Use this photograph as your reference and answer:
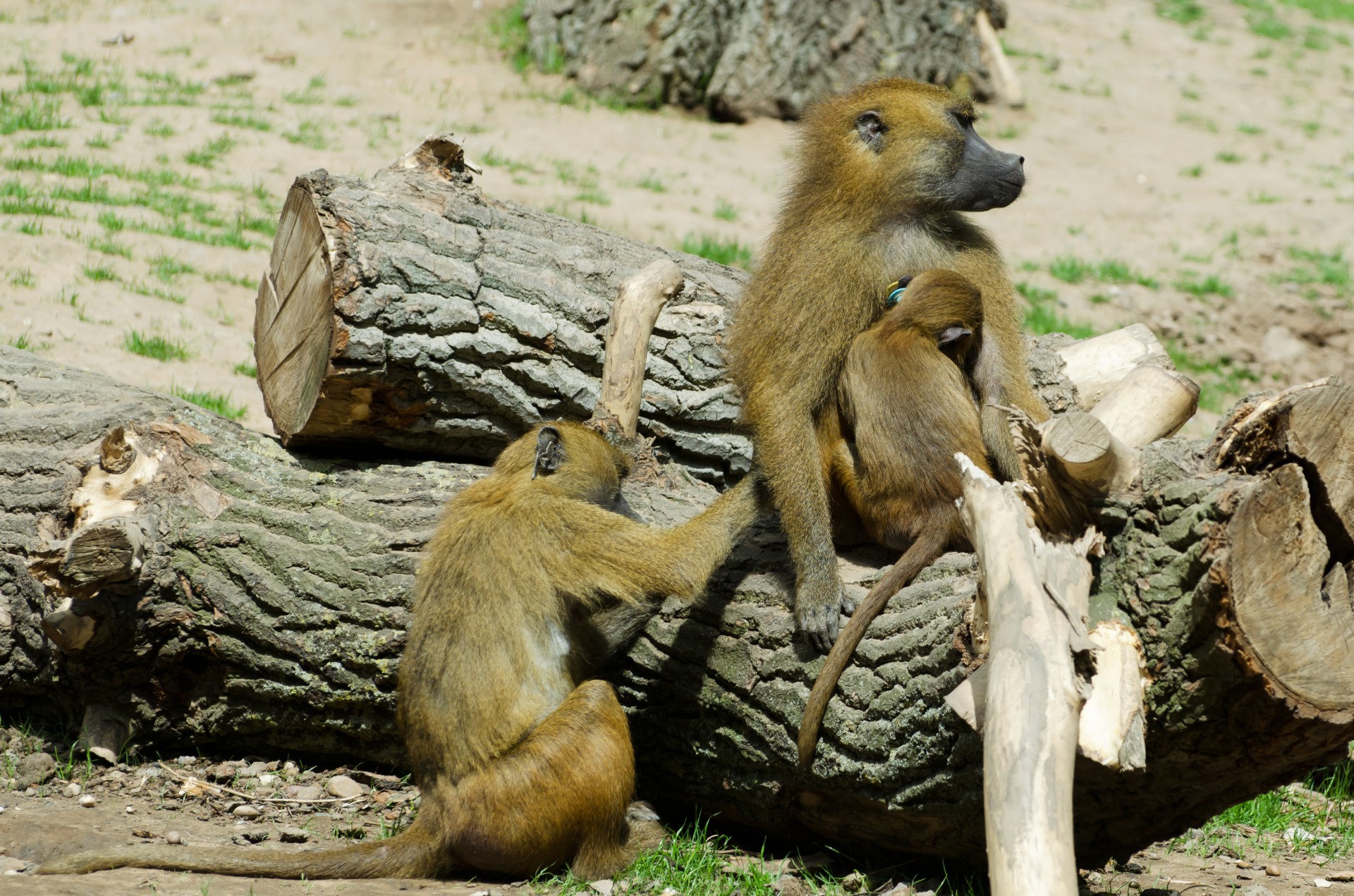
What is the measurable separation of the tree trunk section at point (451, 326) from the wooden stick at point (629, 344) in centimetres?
55

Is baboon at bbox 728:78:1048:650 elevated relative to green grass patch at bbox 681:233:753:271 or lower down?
elevated

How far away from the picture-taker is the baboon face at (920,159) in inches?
193

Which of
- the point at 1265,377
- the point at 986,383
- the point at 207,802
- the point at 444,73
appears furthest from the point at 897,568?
the point at 444,73

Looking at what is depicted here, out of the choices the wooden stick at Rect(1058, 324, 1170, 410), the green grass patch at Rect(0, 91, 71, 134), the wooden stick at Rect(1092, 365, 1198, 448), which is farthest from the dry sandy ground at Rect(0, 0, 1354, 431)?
the wooden stick at Rect(1092, 365, 1198, 448)

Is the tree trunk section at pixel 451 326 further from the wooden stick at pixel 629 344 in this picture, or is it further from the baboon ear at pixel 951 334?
the baboon ear at pixel 951 334

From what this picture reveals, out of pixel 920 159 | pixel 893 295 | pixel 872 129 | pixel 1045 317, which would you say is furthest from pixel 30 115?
pixel 893 295

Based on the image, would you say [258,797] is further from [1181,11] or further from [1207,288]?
[1181,11]

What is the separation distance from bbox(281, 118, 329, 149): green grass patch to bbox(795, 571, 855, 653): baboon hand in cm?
833

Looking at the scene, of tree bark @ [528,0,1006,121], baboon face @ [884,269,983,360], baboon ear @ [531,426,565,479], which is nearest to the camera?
baboon face @ [884,269,983,360]

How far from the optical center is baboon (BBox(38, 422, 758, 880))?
13.9 feet

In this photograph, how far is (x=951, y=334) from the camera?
180 inches

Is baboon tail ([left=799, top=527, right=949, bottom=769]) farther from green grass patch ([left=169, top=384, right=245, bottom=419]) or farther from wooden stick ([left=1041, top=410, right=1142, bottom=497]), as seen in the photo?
green grass patch ([left=169, top=384, right=245, bottom=419])

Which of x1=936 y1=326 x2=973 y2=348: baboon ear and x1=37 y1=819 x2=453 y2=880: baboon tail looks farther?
x1=936 y1=326 x2=973 y2=348: baboon ear

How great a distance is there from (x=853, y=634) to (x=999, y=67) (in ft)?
42.0
